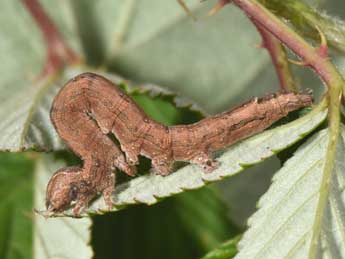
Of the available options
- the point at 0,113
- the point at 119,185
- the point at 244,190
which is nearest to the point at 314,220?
the point at 119,185

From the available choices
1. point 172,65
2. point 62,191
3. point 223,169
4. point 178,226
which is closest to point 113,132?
point 62,191

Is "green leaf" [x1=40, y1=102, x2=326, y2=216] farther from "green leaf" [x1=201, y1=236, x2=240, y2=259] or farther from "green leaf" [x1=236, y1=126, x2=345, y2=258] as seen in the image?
"green leaf" [x1=201, y1=236, x2=240, y2=259]

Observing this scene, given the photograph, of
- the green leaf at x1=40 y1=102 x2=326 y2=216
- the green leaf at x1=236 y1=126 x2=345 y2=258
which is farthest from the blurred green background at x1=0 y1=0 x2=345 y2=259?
the green leaf at x1=236 y1=126 x2=345 y2=258

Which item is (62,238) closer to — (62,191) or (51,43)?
(62,191)

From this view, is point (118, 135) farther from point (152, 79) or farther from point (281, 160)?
point (152, 79)

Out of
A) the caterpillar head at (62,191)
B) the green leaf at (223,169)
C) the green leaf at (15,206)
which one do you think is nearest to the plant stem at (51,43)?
the green leaf at (15,206)
